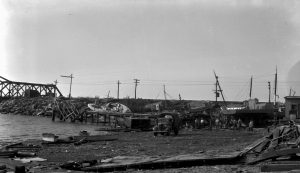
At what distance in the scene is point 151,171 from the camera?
14836 mm

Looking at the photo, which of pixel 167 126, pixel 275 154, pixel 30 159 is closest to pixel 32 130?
pixel 167 126

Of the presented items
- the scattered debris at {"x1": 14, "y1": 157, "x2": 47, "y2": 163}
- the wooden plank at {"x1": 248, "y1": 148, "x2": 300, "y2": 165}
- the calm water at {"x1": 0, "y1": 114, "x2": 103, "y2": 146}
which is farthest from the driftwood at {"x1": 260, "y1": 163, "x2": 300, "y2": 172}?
the calm water at {"x1": 0, "y1": 114, "x2": 103, "y2": 146}

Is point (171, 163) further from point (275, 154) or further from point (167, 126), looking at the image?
point (167, 126)

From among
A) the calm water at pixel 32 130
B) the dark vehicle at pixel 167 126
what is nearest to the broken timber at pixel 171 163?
the dark vehicle at pixel 167 126

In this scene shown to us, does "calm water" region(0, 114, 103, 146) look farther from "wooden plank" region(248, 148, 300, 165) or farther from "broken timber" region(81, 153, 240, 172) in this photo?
"wooden plank" region(248, 148, 300, 165)

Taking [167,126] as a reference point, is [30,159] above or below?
below

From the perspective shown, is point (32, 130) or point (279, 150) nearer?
point (279, 150)

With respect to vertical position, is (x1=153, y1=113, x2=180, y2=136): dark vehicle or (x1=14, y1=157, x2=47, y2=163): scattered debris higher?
(x1=153, y1=113, x2=180, y2=136): dark vehicle

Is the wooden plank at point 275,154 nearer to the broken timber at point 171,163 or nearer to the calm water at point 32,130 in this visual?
the broken timber at point 171,163

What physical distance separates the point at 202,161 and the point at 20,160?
988cm

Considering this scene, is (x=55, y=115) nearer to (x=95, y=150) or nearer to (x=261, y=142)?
(x=95, y=150)

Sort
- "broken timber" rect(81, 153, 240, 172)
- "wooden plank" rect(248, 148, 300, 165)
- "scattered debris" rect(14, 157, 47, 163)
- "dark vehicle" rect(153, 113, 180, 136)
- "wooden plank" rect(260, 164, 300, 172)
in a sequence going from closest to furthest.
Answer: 1. "wooden plank" rect(260, 164, 300, 172)
2. "wooden plank" rect(248, 148, 300, 165)
3. "broken timber" rect(81, 153, 240, 172)
4. "scattered debris" rect(14, 157, 47, 163)
5. "dark vehicle" rect(153, 113, 180, 136)

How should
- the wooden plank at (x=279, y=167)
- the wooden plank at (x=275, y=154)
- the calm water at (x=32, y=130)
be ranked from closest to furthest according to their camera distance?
the wooden plank at (x=279, y=167)
the wooden plank at (x=275, y=154)
the calm water at (x=32, y=130)

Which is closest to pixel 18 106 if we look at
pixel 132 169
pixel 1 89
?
pixel 1 89
